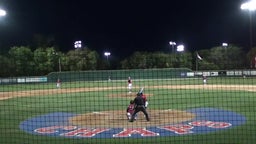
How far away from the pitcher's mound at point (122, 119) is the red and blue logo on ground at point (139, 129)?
0.42 metres

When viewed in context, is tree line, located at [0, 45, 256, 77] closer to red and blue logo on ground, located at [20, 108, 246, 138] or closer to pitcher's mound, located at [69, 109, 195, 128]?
pitcher's mound, located at [69, 109, 195, 128]

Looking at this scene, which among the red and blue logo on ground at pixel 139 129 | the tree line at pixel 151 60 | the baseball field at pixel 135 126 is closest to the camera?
the baseball field at pixel 135 126

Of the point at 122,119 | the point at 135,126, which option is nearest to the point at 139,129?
the point at 135,126

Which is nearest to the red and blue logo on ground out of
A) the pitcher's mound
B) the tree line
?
the pitcher's mound

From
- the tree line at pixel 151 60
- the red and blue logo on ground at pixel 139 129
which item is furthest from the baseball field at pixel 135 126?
the tree line at pixel 151 60

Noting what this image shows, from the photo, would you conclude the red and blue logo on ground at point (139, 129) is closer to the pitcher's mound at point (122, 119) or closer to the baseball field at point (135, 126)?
the baseball field at point (135, 126)

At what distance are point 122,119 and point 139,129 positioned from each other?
2409 millimetres

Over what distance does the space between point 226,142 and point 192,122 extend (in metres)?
3.52

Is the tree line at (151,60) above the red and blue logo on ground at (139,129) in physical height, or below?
above

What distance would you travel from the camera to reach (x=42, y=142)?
10.5 metres

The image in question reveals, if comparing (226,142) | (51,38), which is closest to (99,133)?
(226,142)

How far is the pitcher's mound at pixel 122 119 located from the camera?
43.3 feet

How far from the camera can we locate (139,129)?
39.7 ft

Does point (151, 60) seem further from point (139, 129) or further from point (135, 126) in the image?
point (139, 129)
